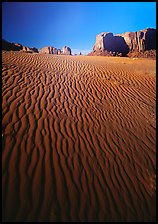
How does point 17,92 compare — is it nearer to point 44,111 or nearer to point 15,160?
point 44,111

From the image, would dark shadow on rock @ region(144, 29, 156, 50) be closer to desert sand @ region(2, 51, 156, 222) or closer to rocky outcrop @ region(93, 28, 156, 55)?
rocky outcrop @ region(93, 28, 156, 55)

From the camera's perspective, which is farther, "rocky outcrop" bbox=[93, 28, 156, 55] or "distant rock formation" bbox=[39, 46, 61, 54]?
"distant rock formation" bbox=[39, 46, 61, 54]

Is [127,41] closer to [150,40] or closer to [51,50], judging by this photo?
[150,40]

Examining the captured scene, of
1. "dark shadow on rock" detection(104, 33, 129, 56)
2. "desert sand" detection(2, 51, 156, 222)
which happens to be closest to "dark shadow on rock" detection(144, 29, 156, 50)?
"dark shadow on rock" detection(104, 33, 129, 56)

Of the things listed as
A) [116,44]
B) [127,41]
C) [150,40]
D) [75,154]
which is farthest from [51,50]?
[75,154]

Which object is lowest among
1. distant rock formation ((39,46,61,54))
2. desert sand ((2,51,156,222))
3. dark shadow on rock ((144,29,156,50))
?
desert sand ((2,51,156,222))

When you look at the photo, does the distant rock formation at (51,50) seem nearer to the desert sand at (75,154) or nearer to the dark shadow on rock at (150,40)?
the dark shadow on rock at (150,40)

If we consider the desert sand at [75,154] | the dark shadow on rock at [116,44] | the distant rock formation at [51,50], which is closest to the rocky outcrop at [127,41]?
the dark shadow on rock at [116,44]
